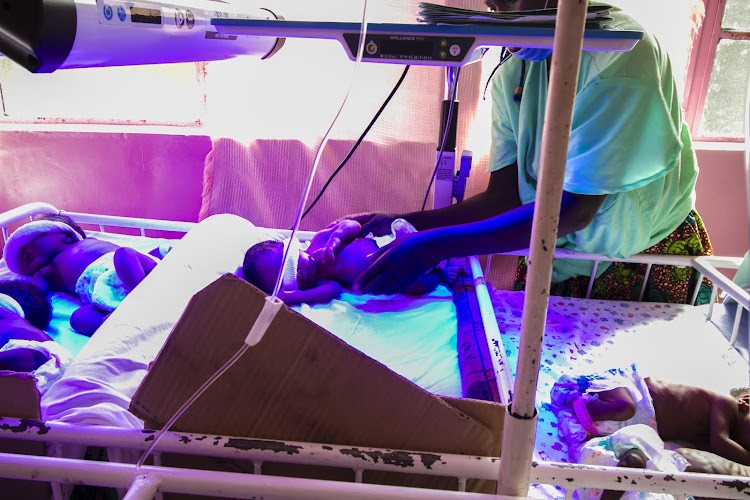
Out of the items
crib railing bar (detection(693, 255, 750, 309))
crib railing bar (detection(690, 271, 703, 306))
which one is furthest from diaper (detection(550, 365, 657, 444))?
crib railing bar (detection(690, 271, 703, 306))

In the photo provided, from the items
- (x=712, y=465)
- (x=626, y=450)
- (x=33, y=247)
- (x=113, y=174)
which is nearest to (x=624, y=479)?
(x=626, y=450)

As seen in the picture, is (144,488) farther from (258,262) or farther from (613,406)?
(258,262)

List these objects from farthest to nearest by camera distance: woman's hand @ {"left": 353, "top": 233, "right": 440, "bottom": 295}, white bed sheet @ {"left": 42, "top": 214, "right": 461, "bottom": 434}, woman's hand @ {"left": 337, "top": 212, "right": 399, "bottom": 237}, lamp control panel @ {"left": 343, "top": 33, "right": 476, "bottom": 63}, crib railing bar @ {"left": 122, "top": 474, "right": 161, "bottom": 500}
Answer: woman's hand @ {"left": 337, "top": 212, "right": 399, "bottom": 237} → woman's hand @ {"left": 353, "top": 233, "right": 440, "bottom": 295} → white bed sheet @ {"left": 42, "top": 214, "right": 461, "bottom": 434} → lamp control panel @ {"left": 343, "top": 33, "right": 476, "bottom": 63} → crib railing bar @ {"left": 122, "top": 474, "right": 161, "bottom": 500}

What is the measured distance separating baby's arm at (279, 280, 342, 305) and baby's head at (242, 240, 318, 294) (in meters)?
0.04

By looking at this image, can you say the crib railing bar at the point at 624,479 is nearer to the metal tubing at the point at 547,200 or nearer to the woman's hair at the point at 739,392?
the metal tubing at the point at 547,200

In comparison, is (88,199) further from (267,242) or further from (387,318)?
(387,318)

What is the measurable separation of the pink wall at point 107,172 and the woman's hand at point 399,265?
129cm

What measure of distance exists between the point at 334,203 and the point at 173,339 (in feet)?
5.34

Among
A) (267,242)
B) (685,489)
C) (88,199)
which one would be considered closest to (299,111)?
(267,242)

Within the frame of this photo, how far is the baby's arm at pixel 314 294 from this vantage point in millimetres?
1595

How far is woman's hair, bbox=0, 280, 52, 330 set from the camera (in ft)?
5.03

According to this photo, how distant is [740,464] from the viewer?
3.72 feet

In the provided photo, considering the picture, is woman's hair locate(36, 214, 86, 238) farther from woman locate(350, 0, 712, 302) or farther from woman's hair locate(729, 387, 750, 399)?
woman's hair locate(729, 387, 750, 399)

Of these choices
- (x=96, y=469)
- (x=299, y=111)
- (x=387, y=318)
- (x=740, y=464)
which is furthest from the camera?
(x=299, y=111)
